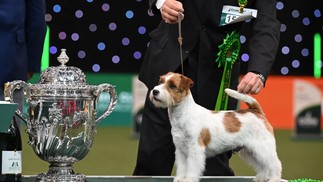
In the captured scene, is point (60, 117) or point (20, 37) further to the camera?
point (20, 37)

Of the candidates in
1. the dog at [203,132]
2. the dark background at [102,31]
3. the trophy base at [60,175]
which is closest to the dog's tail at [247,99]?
the dog at [203,132]

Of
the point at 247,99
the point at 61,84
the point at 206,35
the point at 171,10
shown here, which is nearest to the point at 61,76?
the point at 61,84

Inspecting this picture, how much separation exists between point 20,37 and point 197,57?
662 millimetres

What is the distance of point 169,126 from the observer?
267 cm

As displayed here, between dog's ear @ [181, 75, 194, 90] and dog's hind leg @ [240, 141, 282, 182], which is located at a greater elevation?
dog's ear @ [181, 75, 194, 90]

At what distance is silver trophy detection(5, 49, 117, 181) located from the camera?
6.77 ft

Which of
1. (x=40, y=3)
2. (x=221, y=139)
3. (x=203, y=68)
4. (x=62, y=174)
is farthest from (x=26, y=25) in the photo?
(x=221, y=139)

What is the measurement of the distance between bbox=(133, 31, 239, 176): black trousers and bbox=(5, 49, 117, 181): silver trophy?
1.84ft

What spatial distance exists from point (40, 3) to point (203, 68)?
733 mm

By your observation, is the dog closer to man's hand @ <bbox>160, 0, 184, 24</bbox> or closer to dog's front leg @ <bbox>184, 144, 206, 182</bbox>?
dog's front leg @ <bbox>184, 144, 206, 182</bbox>

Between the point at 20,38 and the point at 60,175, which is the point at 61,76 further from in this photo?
the point at 20,38

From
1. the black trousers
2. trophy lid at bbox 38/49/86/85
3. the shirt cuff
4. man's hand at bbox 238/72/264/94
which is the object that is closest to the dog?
man's hand at bbox 238/72/264/94

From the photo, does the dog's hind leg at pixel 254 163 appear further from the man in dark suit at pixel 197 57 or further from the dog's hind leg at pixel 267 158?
the man in dark suit at pixel 197 57

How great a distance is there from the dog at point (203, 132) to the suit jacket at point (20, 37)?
80 cm
